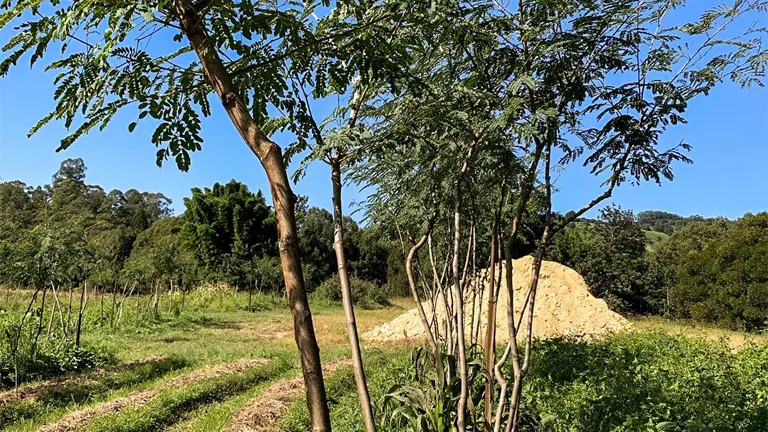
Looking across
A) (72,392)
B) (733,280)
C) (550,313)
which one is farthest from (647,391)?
(733,280)

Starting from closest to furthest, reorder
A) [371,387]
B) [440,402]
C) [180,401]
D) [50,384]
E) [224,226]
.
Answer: [440,402]
[180,401]
[371,387]
[50,384]
[224,226]

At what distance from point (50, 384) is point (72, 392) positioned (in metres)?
0.60

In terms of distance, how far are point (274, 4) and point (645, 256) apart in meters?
25.8

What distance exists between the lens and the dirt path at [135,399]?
17.4 feet

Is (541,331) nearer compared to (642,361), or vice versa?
(642,361)

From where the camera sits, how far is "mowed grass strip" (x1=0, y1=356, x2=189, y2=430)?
18.9ft

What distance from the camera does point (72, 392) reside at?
6.70 metres

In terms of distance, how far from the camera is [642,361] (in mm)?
6484

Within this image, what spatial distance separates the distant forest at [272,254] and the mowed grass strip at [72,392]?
6.58 ft

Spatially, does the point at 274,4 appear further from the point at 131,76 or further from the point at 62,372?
the point at 62,372

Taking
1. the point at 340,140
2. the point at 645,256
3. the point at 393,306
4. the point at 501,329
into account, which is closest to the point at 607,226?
the point at 645,256

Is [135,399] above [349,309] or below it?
below

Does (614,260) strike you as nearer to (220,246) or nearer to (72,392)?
(220,246)

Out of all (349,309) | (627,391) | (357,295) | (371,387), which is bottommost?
(371,387)
